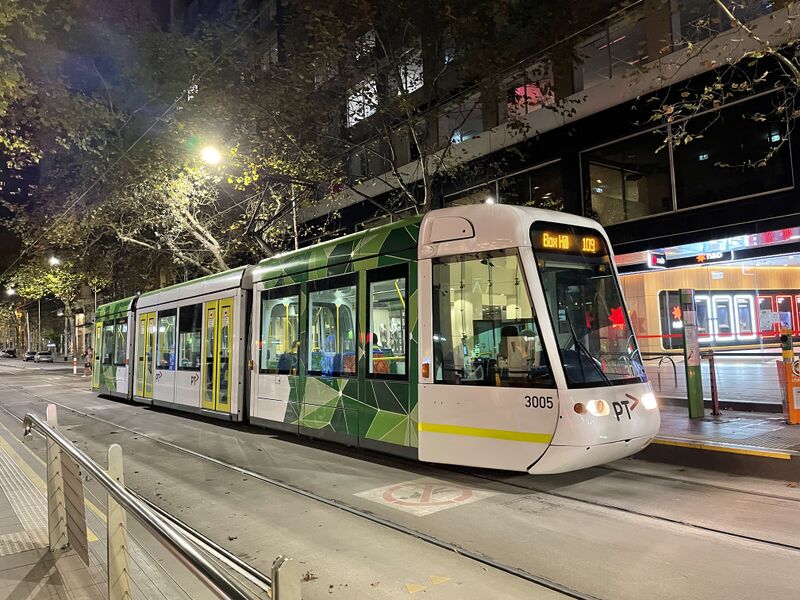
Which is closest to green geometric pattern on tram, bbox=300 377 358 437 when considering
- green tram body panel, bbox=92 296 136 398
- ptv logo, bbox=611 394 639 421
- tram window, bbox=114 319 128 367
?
ptv logo, bbox=611 394 639 421

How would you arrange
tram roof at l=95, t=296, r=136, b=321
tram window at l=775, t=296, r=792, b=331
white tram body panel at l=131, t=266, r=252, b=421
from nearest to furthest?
white tram body panel at l=131, t=266, r=252, b=421
tram window at l=775, t=296, r=792, b=331
tram roof at l=95, t=296, r=136, b=321

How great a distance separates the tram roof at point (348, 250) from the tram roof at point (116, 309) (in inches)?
329

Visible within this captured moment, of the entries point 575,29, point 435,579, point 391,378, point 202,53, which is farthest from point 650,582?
point 202,53

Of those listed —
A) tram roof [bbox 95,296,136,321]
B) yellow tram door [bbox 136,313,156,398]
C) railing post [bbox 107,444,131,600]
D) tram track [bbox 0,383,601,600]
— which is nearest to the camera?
railing post [bbox 107,444,131,600]

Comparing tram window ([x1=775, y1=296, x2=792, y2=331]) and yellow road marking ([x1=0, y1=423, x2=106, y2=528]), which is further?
tram window ([x1=775, y1=296, x2=792, y2=331])

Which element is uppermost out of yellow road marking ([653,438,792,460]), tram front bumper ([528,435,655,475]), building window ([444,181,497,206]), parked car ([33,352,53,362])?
building window ([444,181,497,206])

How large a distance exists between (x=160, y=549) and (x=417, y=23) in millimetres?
11320

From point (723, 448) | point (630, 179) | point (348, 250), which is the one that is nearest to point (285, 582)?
point (348, 250)

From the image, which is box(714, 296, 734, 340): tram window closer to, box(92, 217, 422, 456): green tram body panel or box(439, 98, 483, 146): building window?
box(439, 98, 483, 146): building window

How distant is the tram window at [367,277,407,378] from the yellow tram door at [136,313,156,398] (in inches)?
378

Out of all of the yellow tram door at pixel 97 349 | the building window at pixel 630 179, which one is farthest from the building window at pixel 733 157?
the yellow tram door at pixel 97 349

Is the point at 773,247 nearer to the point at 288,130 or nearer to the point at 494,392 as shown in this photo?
the point at 494,392

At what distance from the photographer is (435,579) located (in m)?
4.34

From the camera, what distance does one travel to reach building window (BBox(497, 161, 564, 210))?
53.2ft
